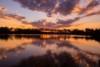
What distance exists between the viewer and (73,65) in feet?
62.9

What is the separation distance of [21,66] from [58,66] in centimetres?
353

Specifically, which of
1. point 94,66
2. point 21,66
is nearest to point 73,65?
point 94,66

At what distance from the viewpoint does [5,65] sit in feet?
61.6

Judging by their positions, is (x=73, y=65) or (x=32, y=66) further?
(x=73, y=65)

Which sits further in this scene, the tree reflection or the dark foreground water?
the dark foreground water

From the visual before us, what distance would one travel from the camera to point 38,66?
18281mm

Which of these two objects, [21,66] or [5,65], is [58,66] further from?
[5,65]

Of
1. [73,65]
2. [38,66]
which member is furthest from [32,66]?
[73,65]

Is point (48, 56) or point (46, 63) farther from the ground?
point (46, 63)

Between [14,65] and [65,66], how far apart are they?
198 inches

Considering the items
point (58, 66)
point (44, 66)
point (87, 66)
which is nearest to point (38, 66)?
point (44, 66)

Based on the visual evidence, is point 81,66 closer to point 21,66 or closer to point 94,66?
point 94,66

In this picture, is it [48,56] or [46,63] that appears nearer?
[46,63]

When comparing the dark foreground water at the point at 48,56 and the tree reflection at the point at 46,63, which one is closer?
the tree reflection at the point at 46,63
